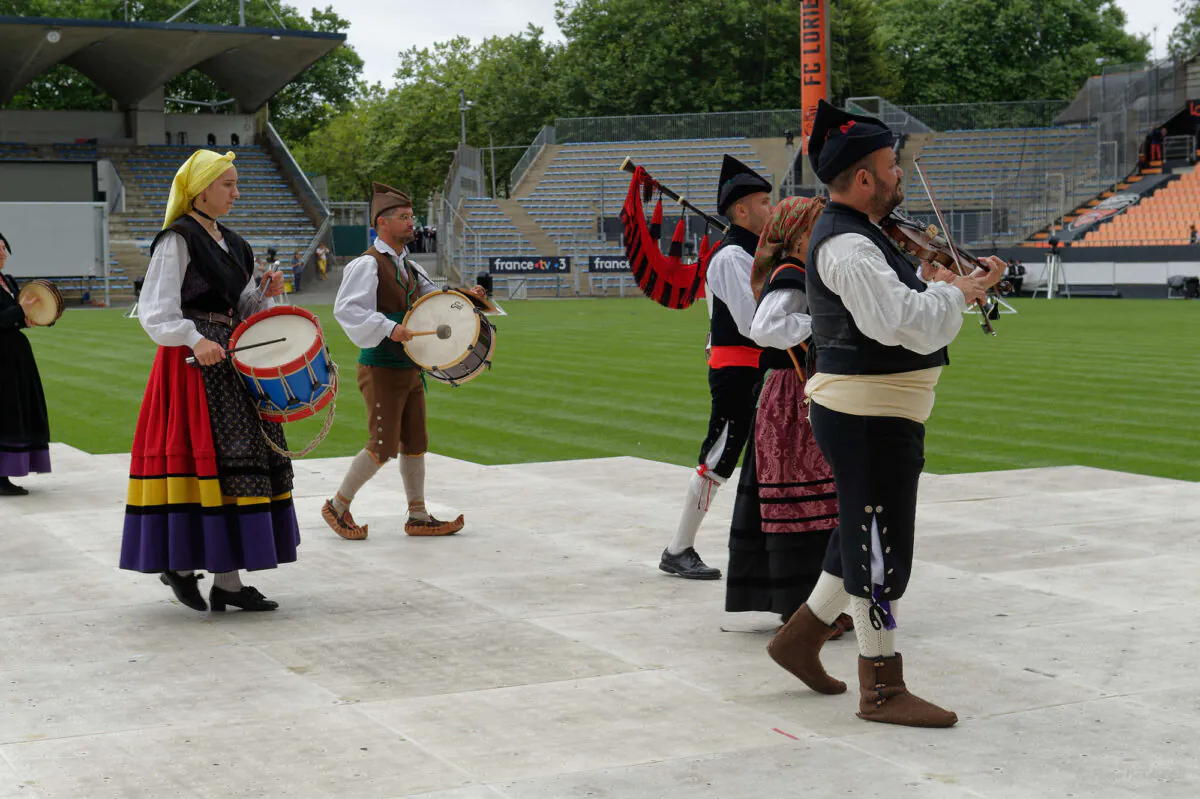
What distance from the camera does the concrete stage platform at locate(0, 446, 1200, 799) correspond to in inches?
180

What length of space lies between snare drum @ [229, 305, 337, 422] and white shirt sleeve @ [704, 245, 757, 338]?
1799mm

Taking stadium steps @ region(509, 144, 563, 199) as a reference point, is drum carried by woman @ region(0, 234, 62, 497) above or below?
below

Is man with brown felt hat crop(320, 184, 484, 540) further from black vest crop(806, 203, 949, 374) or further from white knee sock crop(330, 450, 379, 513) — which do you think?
black vest crop(806, 203, 949, 374)

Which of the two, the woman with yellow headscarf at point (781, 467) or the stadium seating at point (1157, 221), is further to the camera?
the stadium seating at point (1157, 221)

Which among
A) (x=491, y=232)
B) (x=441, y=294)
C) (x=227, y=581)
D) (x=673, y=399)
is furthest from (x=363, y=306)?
(x=491, y=232)

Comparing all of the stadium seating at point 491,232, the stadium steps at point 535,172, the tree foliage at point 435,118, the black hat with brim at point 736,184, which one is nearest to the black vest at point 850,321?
the black hat with brim at point 736,184

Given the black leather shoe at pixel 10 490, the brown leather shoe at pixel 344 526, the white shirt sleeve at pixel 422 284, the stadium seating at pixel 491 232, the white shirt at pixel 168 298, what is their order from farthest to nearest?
the stadium seating at pixel 491 232, the black leather shoe at pixel 10 490, the white shirt sleeve at pixel 422 284, the brown leather shoe at pixel 344 526, the white shirt at pixel 168 298

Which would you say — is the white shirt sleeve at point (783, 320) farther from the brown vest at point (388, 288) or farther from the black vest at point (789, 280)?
the brown vest at point (388, 288)

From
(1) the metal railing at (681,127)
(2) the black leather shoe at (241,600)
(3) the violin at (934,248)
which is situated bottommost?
(2) the black leather shoe at (241,600)

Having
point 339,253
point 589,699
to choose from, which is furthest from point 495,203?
point 589,699

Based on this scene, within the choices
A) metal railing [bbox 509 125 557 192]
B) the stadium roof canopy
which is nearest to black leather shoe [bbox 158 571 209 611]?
the stadium roof canopy

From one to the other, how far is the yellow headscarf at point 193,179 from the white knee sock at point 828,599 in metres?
3.21

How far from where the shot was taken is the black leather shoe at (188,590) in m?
6.89

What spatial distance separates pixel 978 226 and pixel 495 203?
18007 mm
